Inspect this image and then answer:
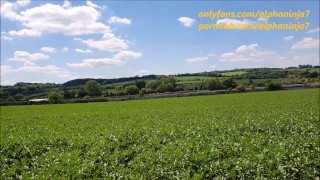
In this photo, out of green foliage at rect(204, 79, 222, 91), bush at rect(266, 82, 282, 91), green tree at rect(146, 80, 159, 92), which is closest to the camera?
bush at rect(266, 82, 282, 91)

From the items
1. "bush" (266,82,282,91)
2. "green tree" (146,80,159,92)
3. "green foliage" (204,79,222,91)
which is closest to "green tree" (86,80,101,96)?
"green tree" (146,80,159,92)

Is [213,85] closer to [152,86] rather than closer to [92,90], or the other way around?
[152,86]

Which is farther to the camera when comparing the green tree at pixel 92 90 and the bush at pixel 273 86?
the green tree at pixel 92 90

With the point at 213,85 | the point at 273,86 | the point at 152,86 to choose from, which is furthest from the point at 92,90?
the point at 273,86

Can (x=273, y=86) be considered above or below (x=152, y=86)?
below

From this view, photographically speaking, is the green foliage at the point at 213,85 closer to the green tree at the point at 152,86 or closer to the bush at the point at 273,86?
the green tree at the point at 152,86

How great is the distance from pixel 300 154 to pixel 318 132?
547 centimetres

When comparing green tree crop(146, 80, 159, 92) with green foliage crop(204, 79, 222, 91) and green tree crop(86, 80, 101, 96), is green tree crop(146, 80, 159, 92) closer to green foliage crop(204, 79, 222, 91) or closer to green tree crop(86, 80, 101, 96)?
green tree crop(86, 80, 101, 96)

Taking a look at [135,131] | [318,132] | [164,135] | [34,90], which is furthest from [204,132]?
[34,90]

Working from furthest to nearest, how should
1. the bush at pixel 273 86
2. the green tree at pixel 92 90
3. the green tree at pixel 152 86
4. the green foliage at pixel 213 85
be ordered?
the green tree at pixel 152 86, the green tree at pixel 92 90, the green foliage at pixel 213 85, the bush at pixel 273 86

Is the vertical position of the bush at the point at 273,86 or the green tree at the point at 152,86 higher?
the green tree at the point at 152,86

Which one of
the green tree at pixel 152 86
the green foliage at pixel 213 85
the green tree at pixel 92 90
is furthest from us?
the green tree at pixel 152 86

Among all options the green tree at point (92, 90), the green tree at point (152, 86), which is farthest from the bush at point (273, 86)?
the green tree at point (92, 90)

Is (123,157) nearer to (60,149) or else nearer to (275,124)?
(60,149)
